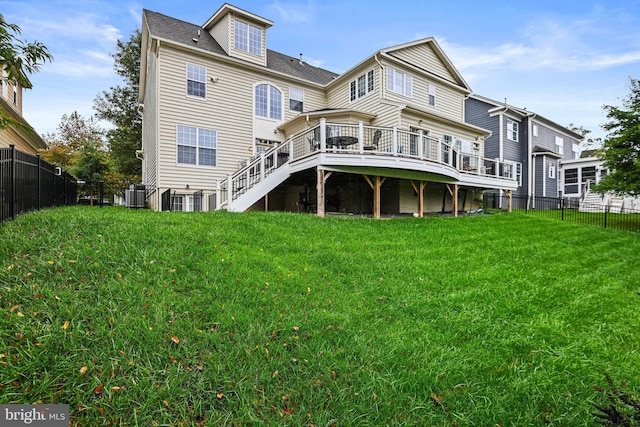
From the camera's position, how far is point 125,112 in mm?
26391

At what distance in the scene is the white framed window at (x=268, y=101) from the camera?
50.2ft

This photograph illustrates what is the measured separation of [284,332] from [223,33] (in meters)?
15.8

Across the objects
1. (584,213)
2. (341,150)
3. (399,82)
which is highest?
(399,82)

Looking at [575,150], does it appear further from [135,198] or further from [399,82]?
[135,198]

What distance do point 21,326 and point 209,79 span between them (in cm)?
1316

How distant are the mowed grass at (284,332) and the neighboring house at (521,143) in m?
17.8

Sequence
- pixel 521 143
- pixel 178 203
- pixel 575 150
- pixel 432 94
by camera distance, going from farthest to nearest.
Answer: pixel 575 150, pixel 521 143, pixel 432 94, pixel 178 203

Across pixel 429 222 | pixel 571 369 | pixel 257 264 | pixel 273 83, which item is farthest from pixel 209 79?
pixel 571 369

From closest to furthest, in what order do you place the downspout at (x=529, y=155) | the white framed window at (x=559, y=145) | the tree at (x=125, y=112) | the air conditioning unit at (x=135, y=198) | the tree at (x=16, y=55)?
the tree at (x=16, y=55), the air conditioning unit at (x=135, y=198), the downspout at (x=529, y=155), the white framed window at (x=559, y=145), the tree at (x=125, y=112)

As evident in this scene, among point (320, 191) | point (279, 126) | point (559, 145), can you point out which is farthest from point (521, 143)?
point (320, 191)

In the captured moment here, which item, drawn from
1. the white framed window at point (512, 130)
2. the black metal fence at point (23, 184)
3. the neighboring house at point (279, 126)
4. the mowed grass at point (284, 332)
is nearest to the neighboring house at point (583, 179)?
the white framed window at point (512, 130)

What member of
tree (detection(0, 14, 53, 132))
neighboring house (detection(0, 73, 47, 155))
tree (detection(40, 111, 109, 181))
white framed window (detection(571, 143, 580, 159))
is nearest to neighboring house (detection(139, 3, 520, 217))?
neighboring house (detection(0, 73, 47, 155))

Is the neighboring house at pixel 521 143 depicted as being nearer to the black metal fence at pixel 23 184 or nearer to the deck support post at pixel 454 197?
the deck support post at pixel 454 197

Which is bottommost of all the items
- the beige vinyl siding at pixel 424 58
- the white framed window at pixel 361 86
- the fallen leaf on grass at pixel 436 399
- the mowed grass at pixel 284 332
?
the fallen leaf on grass at pixel 436 399
